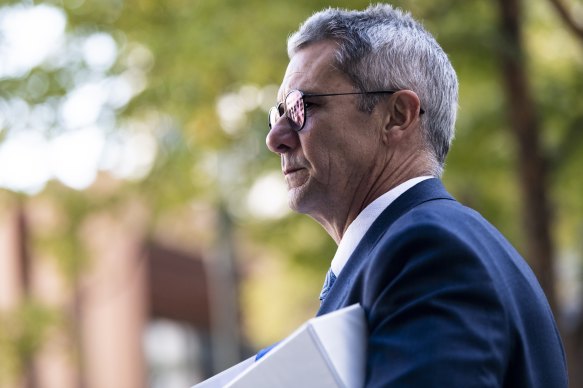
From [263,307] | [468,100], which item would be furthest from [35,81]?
[263,307]

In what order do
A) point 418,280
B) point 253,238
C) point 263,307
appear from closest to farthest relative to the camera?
point 418,280 → point 253,238 → point 263,307

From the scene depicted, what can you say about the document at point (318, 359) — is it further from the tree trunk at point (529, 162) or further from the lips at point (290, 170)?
the tree trunk at point (529, 162)

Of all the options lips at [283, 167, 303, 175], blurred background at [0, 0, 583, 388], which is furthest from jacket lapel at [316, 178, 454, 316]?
blurred background at [0, 0, 583, 388]

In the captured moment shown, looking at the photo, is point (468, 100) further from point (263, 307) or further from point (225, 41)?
point (263, 307)

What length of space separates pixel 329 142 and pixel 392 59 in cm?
22

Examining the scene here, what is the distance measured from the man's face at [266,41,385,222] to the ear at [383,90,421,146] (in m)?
0.03

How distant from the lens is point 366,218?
7.40 feet

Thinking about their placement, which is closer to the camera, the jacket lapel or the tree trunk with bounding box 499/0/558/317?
the jacket lapel

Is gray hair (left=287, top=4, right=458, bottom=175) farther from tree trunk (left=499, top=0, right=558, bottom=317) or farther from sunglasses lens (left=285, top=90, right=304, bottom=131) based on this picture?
tree trunk (left=499, top=0, right=558, bottom=317)

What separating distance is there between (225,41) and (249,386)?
7.04m

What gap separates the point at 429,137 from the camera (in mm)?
2381

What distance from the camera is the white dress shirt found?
224 cm

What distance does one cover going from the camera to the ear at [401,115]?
2318 millimetres

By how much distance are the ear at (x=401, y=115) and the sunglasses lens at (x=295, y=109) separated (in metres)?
0.18
